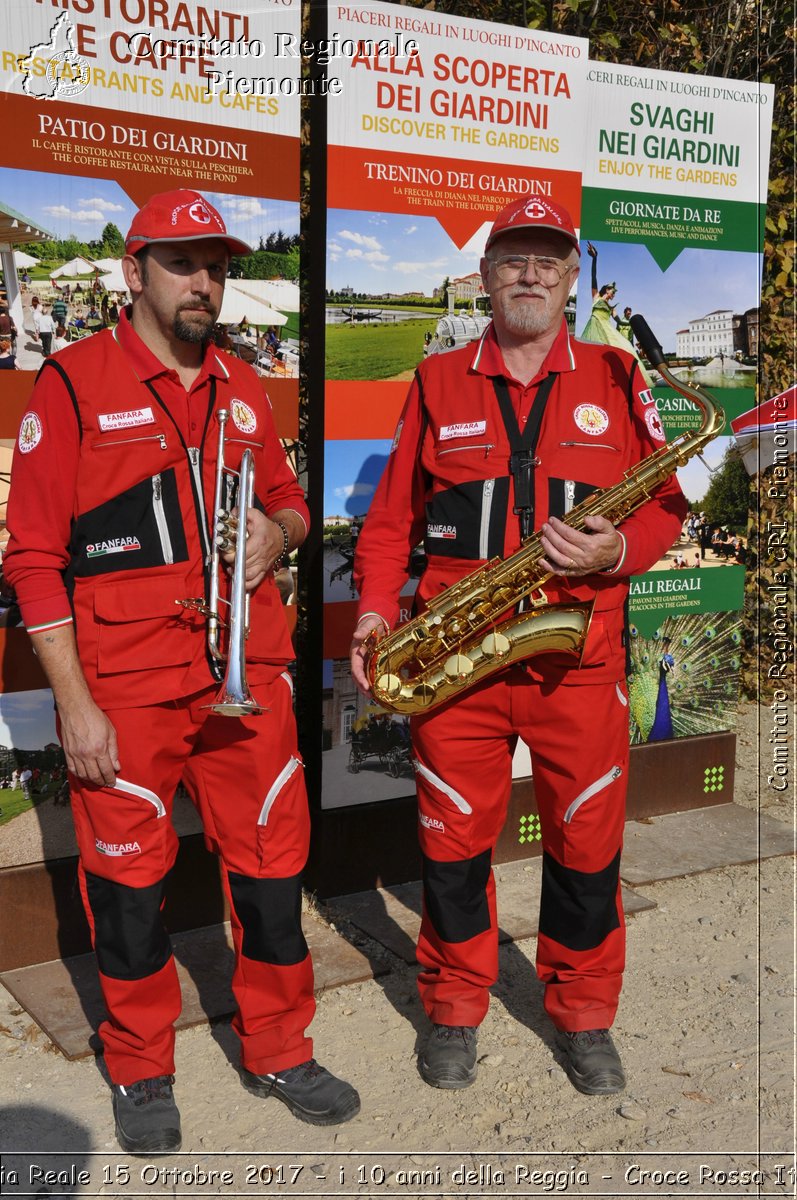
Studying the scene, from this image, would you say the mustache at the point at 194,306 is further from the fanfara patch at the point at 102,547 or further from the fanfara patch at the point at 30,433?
the fanfara patch at the point at 102,547

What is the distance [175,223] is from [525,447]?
4.45 feet

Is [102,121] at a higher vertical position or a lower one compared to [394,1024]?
higher

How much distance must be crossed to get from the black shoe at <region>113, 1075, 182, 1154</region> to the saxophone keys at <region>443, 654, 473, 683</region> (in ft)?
5.30

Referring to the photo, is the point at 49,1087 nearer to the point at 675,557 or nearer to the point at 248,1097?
the point at 248,1097

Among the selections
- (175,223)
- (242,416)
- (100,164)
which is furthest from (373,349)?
(175,223)

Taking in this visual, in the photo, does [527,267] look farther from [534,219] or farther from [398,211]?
[398,211]

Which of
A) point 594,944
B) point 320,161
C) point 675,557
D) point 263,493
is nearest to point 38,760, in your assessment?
point 263,493

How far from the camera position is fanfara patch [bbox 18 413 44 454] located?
135 inches

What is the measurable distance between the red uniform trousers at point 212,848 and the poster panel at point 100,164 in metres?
1.15

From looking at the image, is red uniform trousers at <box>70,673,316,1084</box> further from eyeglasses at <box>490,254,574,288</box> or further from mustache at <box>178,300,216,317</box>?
eyeglasses at <box>490,254,574,288</box>

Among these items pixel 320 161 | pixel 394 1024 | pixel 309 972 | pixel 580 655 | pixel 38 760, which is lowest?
pixel 394 1024

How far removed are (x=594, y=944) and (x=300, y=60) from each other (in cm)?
382

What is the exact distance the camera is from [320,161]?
504cm

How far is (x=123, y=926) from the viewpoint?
141 inches
